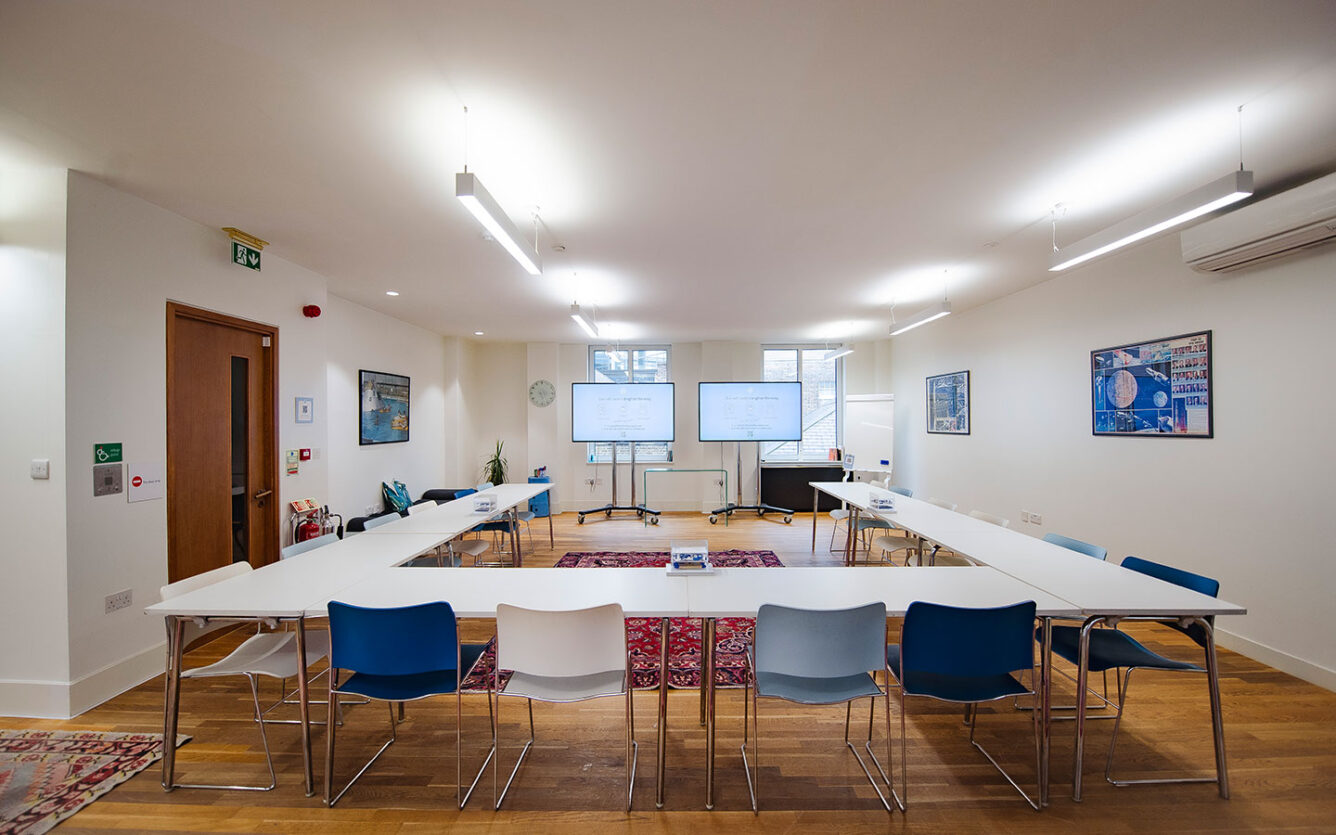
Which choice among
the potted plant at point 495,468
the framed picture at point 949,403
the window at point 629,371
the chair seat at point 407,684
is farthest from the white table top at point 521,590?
the window at point 629,371

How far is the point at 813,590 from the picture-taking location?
7.76ft

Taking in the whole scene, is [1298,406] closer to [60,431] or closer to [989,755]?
[989,755]

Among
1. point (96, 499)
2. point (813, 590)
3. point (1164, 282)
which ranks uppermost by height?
point (1164, 282)

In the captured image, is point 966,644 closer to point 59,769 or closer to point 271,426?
point 59,769

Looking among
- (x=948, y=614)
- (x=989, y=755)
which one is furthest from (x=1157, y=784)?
(x=948, y=614)

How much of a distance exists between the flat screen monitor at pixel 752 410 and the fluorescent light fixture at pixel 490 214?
5080 mm

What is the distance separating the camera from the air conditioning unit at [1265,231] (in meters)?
2.57

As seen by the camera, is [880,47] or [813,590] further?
[813,590]

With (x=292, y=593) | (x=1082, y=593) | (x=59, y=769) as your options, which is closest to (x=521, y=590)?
(x=292, y=593)

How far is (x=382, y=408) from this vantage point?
6246 millimetres

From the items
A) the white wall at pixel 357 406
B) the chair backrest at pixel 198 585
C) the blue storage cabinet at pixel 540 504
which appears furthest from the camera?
the blue storage cabinet at pixel 540 504

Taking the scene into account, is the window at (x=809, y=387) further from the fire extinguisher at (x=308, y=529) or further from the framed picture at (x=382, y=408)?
the fire extinguisher at (x=308, y=529)

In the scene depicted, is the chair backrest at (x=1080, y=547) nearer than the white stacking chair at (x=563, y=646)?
No

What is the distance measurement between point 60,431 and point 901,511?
538 centimetres
